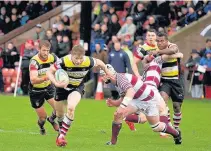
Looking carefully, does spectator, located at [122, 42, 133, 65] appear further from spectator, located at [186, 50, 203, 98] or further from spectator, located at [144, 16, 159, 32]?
spectator, located at [186, 50, 203, 98]

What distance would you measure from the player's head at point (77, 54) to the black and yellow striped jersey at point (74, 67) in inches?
5.4

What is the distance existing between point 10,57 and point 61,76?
18.7m

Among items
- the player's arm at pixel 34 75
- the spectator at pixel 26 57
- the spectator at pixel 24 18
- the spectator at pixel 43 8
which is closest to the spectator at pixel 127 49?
the spectator at pixel 26 57

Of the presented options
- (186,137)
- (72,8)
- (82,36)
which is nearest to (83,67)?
(186,137)

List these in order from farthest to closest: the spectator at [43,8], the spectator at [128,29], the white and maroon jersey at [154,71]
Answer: the spectator at [43,8] < the spectator at [128,29] < the white and maroon jersey at [154,71]

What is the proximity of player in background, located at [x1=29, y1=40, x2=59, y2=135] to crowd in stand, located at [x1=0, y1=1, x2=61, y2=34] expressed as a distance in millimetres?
20285

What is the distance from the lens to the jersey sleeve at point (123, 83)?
→ 14.2m

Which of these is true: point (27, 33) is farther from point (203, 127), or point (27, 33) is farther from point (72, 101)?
point (72, 101)

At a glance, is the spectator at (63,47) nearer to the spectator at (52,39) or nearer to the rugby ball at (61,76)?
the spectator at (52,39)

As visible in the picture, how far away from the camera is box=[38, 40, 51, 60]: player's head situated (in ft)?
52.4

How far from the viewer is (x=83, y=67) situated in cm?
1495

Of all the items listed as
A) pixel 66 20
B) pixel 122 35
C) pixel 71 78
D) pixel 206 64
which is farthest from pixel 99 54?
pixel 71 78

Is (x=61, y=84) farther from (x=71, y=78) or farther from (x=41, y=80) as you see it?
(x=41, y=80)

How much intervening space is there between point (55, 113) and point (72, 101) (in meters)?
1.97
